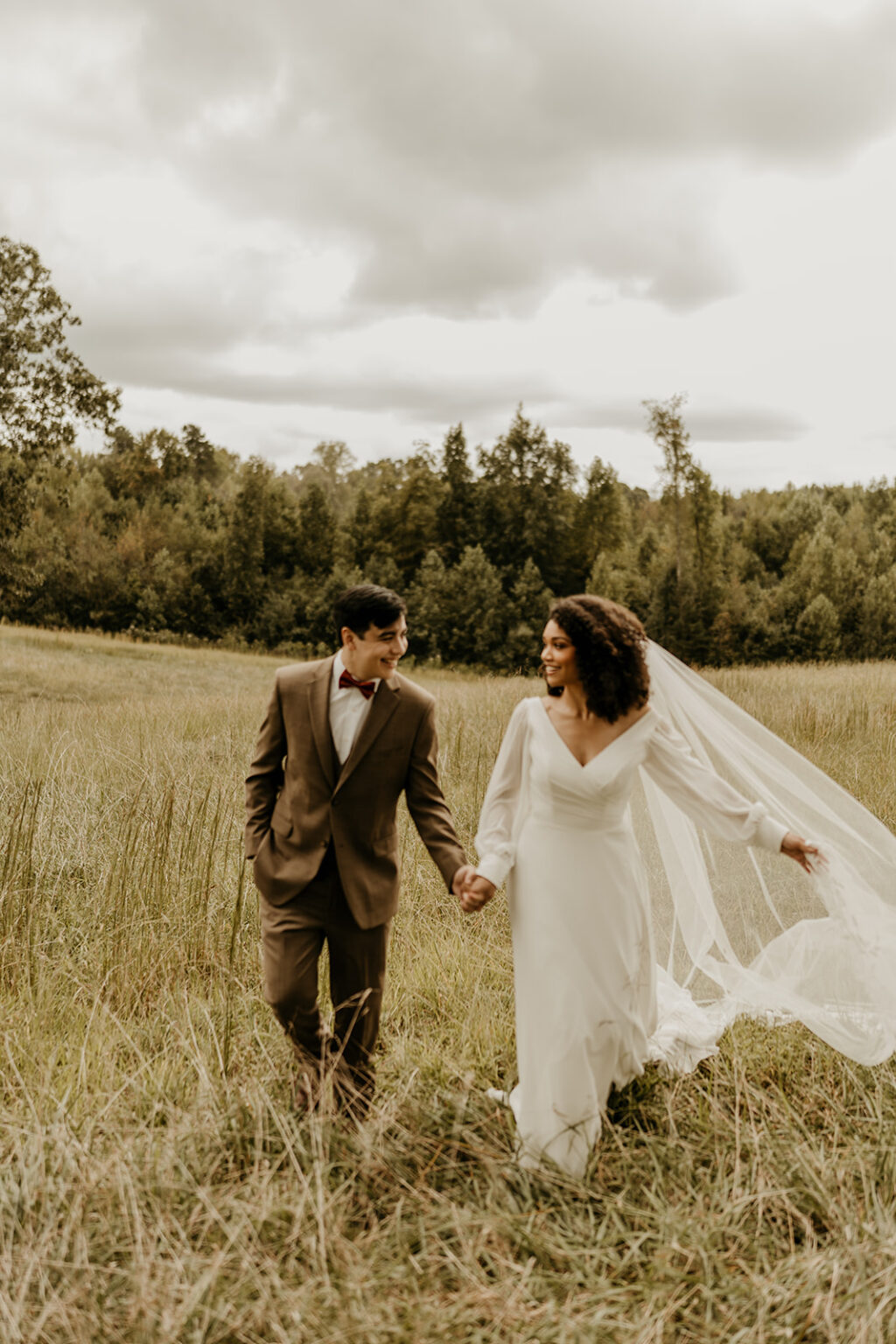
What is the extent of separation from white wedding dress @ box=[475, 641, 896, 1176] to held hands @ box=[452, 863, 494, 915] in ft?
0.19

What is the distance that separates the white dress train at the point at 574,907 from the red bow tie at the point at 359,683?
56 cm

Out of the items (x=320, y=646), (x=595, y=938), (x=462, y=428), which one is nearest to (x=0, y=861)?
(x=595, y=938)

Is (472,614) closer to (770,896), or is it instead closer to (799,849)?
(770,896)

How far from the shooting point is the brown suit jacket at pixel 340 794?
3334 mm

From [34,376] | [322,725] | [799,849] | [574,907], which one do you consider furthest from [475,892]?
[34,376]

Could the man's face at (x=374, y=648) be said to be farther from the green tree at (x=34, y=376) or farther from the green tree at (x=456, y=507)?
the green tree at (x=456, y=507)

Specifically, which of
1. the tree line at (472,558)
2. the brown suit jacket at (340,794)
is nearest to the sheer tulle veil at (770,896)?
the brown suit jacket at (340,794)

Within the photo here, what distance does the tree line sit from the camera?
46.7 m

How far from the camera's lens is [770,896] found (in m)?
4.41

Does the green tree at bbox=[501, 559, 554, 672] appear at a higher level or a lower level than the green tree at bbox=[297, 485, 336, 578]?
lower

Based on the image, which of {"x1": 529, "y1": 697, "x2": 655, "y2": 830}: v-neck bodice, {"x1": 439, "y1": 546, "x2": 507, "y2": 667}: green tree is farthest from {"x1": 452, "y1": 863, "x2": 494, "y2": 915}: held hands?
{"x1": 439, "y1": 546, "x2": 507, "y2": 667}: green tree

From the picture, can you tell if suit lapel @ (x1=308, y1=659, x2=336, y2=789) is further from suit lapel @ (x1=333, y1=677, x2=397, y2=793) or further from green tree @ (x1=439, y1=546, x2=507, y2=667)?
green tree @ (x1=439, y1=546, x2=507, y2=667)

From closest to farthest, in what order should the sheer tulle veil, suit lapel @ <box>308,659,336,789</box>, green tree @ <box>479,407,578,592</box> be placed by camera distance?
suit lapel @ <box>308,659,336,789</box>, the sheer tulle veil, green tree @ <box>479,407,578,592</box>

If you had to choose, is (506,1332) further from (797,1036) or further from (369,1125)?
(797,1036)
